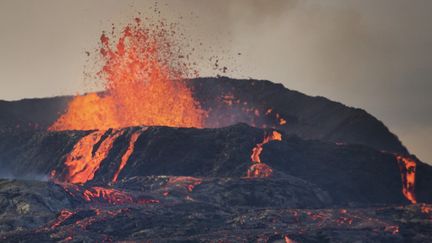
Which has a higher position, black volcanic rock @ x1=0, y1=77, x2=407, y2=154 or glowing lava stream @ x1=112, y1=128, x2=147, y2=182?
black volcanic rock @ x1=0, y1=77, x2=407, y2=154

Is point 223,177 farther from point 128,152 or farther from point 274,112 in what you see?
point 274,112

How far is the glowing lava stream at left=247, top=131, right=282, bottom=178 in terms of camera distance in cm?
12603

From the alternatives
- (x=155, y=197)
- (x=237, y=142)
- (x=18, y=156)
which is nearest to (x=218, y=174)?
(x=237, y=142)

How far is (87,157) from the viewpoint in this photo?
454 feet

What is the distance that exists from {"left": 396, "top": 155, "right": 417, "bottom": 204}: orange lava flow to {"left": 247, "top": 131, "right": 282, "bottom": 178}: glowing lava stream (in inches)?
706

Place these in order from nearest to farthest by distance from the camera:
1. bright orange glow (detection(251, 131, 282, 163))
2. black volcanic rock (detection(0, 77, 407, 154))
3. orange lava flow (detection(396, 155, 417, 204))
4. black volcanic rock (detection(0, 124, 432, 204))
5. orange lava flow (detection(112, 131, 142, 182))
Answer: black volcanic rock (detection(0, 124, 432, 204))
bright orange glow (detection(251, 131, 282, 163))
orange lava flow (detection(112, 131, 142, 182))
orange lava flow (detection(396, 155, 417, 204))
black volcanic rock (detection(0, 77, 407, 154))

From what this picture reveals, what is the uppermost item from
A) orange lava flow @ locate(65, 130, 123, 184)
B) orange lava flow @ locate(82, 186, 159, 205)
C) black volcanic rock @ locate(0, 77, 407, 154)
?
black volcanic rock @ locate(0, 77, 407, 154)

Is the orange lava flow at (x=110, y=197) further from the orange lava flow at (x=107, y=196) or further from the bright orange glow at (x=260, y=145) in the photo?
the bright orange glow at (x=260, y=145)

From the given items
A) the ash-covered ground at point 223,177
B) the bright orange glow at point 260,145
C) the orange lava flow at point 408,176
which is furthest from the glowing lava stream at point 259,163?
the orange lava flow at point 408,176

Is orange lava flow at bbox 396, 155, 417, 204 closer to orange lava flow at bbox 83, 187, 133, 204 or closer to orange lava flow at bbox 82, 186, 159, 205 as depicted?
orange lava flow at bbox 82, 186, 159, 205

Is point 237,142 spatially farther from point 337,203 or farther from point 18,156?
point 18,156

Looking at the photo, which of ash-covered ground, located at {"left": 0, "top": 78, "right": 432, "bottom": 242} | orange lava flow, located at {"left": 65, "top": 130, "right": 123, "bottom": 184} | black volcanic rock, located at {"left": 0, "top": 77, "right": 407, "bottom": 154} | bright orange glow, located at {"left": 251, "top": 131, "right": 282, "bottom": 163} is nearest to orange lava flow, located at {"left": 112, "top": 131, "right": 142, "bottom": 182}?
ash-covered ground, located at {"left": 0, "top": 78, "right": 432, "bottom": 242}

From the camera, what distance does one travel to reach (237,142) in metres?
136

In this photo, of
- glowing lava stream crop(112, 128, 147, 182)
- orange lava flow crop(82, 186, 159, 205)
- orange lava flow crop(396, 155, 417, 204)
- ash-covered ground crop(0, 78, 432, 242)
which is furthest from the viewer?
orange lava flow crop(396, 155, 417, 204)
